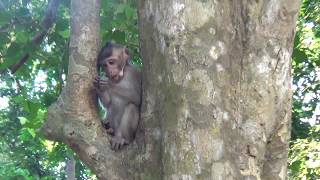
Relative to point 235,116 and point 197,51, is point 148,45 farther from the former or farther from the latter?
point 235,116

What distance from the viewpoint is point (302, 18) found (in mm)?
9977

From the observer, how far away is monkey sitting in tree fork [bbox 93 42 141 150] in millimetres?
3986

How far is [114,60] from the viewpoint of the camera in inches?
164

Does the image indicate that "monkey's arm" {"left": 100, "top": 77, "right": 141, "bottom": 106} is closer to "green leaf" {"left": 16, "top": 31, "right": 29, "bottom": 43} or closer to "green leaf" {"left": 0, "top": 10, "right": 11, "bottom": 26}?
"green leaf" {"left": 16, "top": 31, "right": 29, "bottom": 43}

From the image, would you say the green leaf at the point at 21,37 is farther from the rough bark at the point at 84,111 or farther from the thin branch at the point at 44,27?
the rough bark at the point at 84,111

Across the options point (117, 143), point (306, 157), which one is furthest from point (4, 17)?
point (306, 157)

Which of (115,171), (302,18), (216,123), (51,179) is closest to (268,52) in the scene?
(216,123)

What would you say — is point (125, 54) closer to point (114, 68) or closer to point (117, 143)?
point (114, 68)

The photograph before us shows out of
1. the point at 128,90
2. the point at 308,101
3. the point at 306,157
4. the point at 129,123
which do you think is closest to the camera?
the point at 129,123

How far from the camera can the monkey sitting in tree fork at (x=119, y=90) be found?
3.99 meters

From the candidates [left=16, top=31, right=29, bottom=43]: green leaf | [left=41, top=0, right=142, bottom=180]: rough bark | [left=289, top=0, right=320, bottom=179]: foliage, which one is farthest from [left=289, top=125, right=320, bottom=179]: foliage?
[left=41, top=0, right=142, bottom=180]: rough bark

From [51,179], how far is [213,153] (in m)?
15.1

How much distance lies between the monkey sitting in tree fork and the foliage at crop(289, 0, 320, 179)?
3.67 meters

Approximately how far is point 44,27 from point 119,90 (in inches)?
37.2
